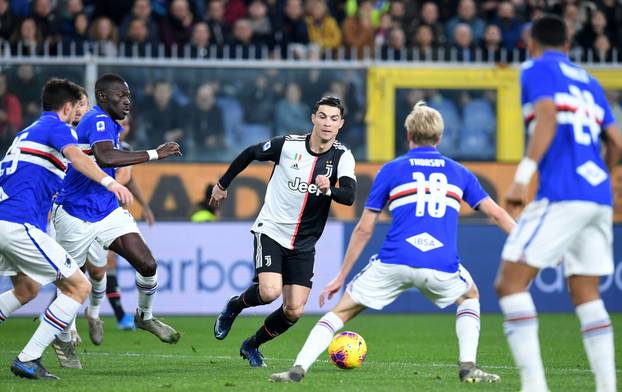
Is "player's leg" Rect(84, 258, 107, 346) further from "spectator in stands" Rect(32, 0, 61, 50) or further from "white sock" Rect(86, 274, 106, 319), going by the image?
"spectator in stands" Rect(32, 0, 61, 50)

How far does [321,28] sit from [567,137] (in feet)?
42.5

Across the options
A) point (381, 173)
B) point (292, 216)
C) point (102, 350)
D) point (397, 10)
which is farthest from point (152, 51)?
point (381, 173)

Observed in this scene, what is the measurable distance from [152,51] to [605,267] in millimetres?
12804

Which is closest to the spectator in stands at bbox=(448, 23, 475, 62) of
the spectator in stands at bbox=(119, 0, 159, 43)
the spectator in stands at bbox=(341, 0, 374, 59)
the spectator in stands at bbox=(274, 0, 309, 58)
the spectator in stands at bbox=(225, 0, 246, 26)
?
the spectator in stands at bbox=(341, 0, 374, 59)

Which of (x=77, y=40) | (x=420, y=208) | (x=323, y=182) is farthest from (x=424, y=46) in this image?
(x=420, y=208)

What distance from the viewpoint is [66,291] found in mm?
9078

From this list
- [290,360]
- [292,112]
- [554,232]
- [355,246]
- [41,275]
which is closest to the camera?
[554,232]

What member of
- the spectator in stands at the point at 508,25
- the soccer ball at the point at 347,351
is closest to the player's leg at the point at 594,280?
the soccer ball at the point at 347,351

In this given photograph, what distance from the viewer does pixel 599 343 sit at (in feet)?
23.4

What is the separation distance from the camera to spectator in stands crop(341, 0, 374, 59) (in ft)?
63.7

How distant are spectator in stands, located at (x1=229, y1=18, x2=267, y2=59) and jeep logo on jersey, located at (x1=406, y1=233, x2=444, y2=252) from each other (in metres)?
11.3

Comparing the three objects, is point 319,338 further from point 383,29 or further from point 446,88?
point 383,29

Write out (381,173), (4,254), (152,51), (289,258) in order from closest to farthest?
(381,173) < (4,254) < (289,258) < (152,51)

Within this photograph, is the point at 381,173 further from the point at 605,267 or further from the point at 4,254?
the point at 4,254
